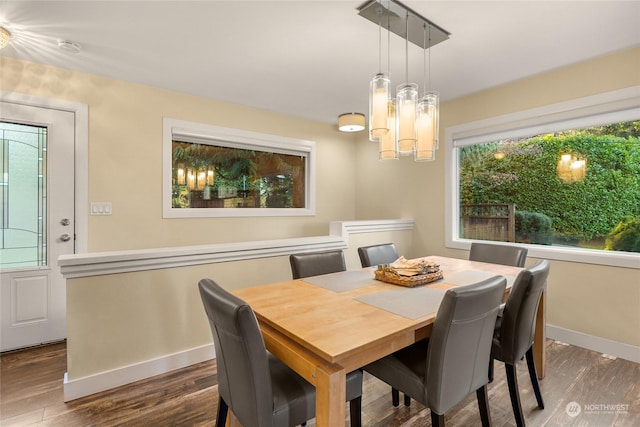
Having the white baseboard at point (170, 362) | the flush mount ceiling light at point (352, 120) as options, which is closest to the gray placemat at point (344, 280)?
the white baseboard at point (170, 362)

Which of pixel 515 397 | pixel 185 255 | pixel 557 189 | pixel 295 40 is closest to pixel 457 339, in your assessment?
pixel 515 397

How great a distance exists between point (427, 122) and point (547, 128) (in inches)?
68.2

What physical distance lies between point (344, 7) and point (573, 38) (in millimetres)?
1691

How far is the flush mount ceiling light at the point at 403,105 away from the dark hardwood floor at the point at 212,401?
5.11 feet

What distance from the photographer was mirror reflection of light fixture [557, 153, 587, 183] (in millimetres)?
2840

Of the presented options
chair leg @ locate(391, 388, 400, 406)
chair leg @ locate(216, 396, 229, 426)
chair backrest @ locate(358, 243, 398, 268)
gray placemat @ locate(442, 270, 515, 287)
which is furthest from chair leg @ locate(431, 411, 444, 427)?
chair backrest @ locate(358, 243, 398, 268)

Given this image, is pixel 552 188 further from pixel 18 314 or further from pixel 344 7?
pixel 18 314

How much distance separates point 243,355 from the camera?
3.72 ft

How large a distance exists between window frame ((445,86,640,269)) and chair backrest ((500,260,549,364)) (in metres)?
1.39

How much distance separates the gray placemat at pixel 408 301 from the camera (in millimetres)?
1448

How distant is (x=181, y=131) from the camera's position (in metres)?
3.36

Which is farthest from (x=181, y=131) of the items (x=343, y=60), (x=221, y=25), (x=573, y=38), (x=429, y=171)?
(x=573, y=38)

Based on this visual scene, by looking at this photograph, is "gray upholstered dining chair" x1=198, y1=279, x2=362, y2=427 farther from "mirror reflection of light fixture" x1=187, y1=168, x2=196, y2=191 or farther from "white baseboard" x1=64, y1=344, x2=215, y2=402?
"mirror reflection of light fixture" x1=187, y1=168, x2=196, y2=191

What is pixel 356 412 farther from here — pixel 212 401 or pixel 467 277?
pixel 467 277
